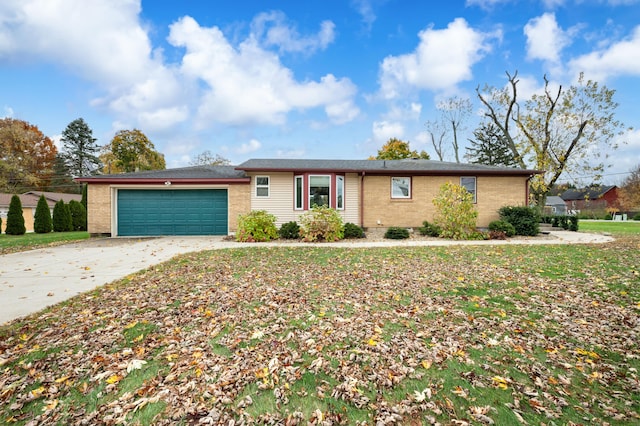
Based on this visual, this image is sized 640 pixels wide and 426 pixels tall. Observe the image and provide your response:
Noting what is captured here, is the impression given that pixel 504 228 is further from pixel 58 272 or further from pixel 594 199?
pixel 594 199

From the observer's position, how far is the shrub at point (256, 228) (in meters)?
11.0

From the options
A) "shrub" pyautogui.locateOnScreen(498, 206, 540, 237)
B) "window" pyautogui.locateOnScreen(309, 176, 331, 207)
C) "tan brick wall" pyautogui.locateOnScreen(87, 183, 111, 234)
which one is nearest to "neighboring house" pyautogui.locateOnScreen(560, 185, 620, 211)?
"shrub" pyautogui.locateOnScreen(498, 206, 540, 237)

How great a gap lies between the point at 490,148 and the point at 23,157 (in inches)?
2020

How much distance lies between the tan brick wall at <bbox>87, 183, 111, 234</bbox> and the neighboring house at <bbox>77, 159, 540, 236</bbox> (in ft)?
0.13

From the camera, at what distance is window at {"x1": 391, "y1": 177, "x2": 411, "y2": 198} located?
13.1 meters

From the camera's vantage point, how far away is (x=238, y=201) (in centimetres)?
1283

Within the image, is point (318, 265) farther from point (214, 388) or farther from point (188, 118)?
point (188, 118)

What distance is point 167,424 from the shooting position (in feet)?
6.07

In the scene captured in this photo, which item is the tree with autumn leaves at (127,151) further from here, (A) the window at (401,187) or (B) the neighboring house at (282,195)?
(A) the window at (401,187)

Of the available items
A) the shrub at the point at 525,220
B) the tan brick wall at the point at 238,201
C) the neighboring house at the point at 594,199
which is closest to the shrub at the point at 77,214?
the tan brick wall at the point at 238,201

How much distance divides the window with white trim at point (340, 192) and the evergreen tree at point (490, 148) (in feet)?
92.5

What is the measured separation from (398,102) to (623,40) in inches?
412

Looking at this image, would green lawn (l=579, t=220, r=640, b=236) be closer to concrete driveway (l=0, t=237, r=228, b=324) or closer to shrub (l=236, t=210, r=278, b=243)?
shrub (l=236, t=210, r=278, b=243)

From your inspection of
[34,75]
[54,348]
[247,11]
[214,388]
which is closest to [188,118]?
[34,75]
